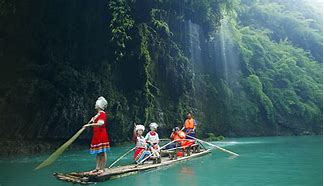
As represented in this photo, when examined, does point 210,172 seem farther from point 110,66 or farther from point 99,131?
point 110,66

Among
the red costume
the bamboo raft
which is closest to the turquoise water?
the bamboo raft

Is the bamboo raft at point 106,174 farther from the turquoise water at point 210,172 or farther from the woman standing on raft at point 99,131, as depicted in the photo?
the woman standing on raft at point 99,131

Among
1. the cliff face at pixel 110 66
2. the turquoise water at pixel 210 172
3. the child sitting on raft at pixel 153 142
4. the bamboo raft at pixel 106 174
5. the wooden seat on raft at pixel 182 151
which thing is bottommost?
the turquoise water at pixel 210 172

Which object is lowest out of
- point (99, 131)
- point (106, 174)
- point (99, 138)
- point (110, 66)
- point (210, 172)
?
point (210, 172)

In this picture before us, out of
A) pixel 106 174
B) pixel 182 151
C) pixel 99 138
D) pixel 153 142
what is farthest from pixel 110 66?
pixel 99 138

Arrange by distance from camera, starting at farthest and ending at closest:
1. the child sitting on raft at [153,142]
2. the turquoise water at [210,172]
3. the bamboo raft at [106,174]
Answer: the child sitting on raft at [153,142], the turquoise water at [210,172], the bamboo raft at [106,174]

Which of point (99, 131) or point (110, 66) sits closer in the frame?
point (99, 131)

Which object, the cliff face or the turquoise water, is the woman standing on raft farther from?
the cliff face

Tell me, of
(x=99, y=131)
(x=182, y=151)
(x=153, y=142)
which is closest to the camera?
(x=99, y=131)

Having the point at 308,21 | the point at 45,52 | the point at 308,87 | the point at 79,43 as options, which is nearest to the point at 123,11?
the point at 79,43

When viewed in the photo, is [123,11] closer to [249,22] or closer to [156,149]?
[156,149]

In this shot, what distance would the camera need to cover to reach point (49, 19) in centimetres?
1628

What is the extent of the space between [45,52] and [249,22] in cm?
2353

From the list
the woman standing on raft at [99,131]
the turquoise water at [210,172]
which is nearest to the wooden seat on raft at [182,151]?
the turquoise water at [210,172]
